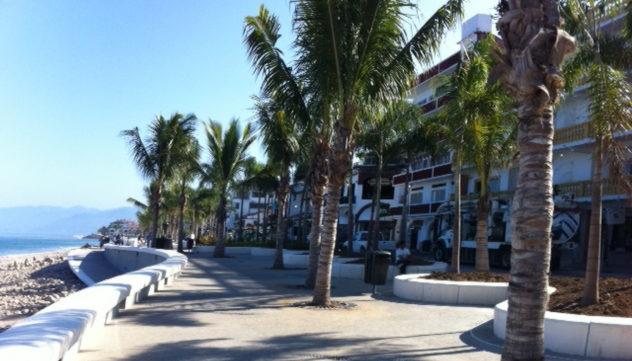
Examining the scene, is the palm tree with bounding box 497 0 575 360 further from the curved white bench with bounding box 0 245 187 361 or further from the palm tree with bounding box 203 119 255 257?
the palm tree with bounding box 203 119 255 257

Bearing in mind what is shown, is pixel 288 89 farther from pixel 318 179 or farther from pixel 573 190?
pixel 573 190

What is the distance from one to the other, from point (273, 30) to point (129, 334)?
7.65 m

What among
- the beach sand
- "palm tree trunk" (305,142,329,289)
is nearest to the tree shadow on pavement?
"palm tree trunk" (305,142,329,289)

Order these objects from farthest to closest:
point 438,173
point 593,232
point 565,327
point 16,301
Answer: point 438,173
point 16,301
point 593,232
point 565,327

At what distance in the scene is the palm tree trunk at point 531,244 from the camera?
4391 millimetres

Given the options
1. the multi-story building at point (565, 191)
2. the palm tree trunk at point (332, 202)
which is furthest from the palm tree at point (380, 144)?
the palm tree trunk at point (332, 202)

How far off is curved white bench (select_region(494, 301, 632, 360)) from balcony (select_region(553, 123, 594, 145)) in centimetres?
2272

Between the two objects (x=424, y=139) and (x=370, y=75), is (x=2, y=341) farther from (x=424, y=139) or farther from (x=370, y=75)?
(x=424, y=139)

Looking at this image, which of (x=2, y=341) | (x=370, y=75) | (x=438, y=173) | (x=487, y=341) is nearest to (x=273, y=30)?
(x=370, y=75)

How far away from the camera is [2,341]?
4.48 m

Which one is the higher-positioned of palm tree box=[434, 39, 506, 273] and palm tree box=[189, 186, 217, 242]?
palm tree box=[434, 39, 506, 273]

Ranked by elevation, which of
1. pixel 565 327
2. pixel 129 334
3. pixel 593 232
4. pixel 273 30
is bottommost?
pixel 129 334

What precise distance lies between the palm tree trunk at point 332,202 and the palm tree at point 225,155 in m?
18.1

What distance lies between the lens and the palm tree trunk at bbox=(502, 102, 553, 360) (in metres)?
4.39
